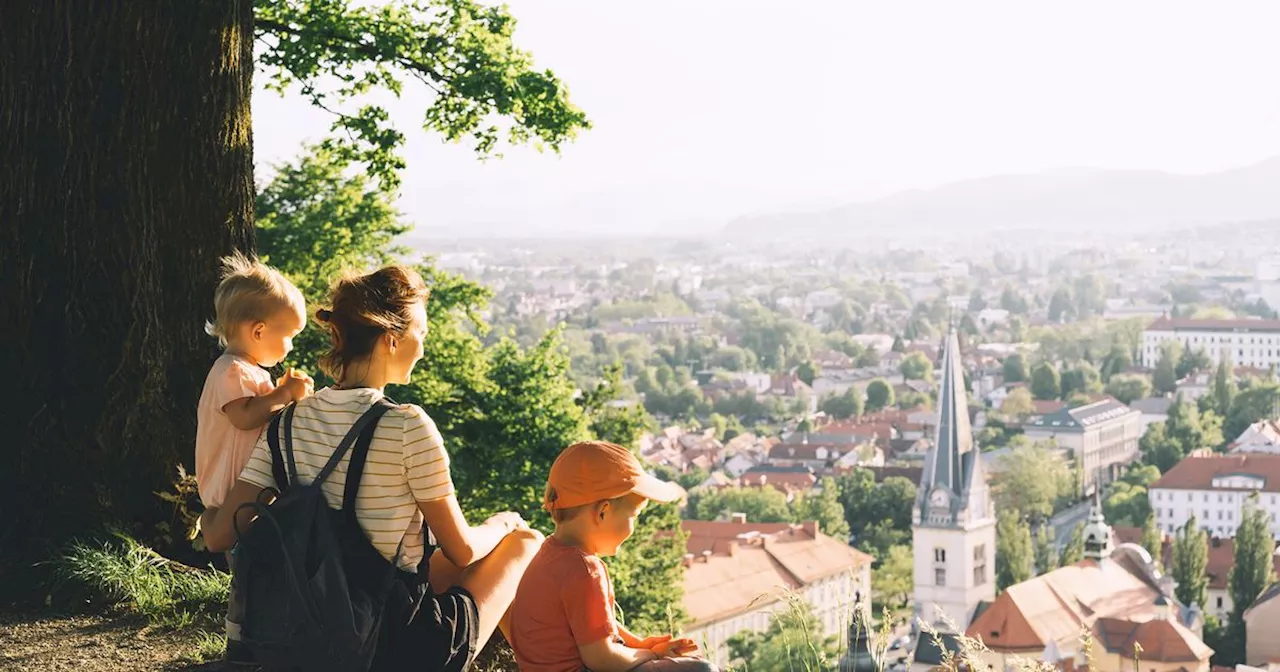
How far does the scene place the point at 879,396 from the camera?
87062mm

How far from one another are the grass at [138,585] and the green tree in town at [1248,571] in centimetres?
3830

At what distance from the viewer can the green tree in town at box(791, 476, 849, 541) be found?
51.6 m

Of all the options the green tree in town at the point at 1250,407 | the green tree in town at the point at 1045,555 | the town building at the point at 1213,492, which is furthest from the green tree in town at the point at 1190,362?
the green tree in town at the point at 1045,555

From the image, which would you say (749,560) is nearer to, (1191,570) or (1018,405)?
(1191,570)

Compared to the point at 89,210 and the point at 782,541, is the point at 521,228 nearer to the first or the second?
the point at 782,541

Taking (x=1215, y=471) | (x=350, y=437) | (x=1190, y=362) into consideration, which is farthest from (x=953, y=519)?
(x=350, y=437)

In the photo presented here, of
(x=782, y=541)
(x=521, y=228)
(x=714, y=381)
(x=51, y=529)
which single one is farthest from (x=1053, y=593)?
(x=521, y=228)

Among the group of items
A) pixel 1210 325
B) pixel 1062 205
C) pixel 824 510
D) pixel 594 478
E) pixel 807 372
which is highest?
pixel 594 478

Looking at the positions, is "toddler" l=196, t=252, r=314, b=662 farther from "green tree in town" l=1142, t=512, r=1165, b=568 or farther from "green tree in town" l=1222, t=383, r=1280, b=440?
"green tree in town" l=1222, t=383, r=1280, b=440

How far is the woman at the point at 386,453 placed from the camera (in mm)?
2086

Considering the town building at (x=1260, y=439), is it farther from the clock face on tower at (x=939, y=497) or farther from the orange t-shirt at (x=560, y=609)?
the orange t-shirt at (x=560, y=609)

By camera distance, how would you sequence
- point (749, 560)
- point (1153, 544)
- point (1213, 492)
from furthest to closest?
point (1213, 492) → point (1153, 544) → point (749, 560)

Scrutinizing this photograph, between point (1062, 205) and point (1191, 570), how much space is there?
13634 centimetres

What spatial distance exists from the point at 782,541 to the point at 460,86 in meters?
38.8
